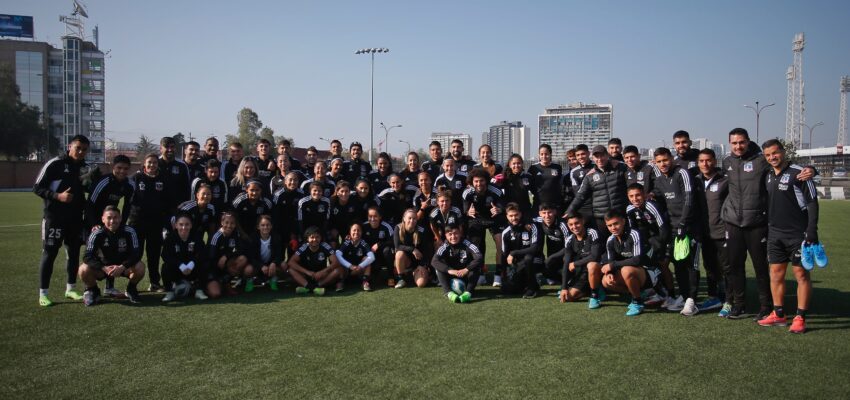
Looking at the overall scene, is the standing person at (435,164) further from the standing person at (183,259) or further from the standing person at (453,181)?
the standing person at (183,259)

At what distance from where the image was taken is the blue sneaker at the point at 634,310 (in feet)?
18.3

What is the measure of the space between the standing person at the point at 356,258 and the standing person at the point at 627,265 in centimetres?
301

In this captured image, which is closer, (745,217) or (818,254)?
(818,254)

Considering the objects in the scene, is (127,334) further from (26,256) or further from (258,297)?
(26,256)

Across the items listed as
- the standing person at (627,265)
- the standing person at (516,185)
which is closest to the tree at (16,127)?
the standing person at (516,185)

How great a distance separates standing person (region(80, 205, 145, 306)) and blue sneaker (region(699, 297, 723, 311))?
6.43 m

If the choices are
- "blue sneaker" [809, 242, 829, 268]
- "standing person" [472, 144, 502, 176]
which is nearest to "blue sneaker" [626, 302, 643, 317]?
"blue sneaker" [809, 242, 829, 268]

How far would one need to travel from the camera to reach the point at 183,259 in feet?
21.2

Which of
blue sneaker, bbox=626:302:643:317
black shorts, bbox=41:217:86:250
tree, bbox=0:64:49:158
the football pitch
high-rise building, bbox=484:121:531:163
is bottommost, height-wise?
the football pitch

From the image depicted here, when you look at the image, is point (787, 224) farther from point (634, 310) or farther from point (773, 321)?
point (634, 310)

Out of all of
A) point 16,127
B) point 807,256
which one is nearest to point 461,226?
point 807,256

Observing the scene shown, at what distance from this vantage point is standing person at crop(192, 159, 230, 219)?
23.3 feet

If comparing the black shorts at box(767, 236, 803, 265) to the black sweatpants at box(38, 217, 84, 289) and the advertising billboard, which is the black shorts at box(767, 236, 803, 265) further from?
the advertising billboard

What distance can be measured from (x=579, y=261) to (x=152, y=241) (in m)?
5.38
